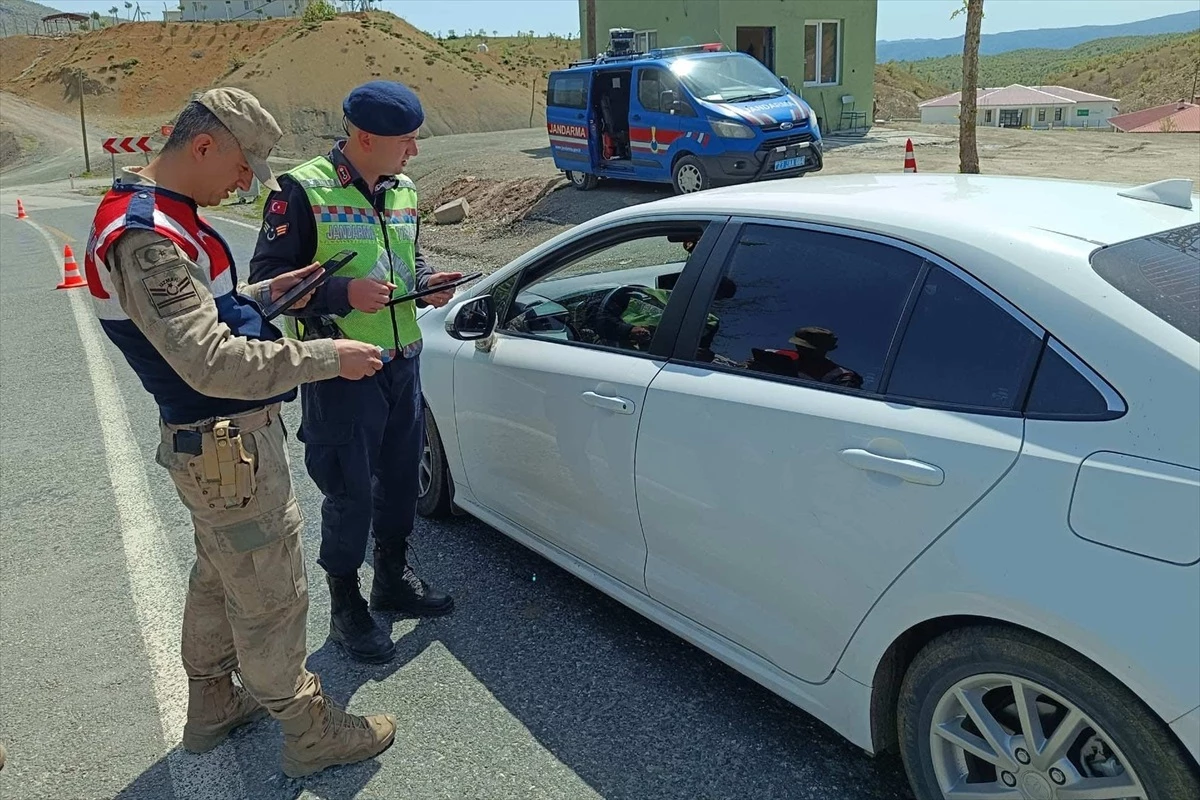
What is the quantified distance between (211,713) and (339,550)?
65 centimetres

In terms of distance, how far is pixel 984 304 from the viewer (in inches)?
83.2

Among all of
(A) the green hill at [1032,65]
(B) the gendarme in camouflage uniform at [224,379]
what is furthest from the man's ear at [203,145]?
(A) the green hill at [1032,65]

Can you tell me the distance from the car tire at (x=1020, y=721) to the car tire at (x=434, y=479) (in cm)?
240

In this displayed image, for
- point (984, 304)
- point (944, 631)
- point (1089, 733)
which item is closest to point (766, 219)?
point (984, 304)

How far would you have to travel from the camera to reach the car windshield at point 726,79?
520 inches

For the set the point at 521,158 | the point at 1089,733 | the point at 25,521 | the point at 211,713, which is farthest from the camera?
the point at 521,158

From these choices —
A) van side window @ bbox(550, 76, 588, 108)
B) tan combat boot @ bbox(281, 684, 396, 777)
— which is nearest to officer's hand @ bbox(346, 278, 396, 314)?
tan combat boot @ bbox(281, 684, 396, 777)

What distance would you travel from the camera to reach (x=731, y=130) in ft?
41.0

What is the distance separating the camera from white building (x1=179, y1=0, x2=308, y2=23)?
86625 mm

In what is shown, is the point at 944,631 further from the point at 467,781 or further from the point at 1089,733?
the point at 467,781

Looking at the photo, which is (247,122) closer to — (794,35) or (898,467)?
(898,467)

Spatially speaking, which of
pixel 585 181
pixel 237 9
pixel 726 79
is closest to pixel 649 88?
pixel 726 79

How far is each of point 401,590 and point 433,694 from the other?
568 mm

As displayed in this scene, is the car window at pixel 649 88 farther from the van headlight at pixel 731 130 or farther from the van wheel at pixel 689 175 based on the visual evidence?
the van headlight at pixel 731 130
